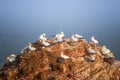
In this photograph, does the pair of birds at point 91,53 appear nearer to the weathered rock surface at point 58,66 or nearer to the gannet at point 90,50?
the gannet at point 90,50

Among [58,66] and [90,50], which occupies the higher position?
[90,50]

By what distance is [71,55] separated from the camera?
23156 mm

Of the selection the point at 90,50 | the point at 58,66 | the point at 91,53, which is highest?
the point at 90,50

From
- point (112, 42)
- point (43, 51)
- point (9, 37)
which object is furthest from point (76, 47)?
point (9, 37)

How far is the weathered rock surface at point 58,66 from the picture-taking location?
70.4 ft

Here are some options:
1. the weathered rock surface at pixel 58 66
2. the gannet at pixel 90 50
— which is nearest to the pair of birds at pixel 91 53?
the gannet at pixel 90 50

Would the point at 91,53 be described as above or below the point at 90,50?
below

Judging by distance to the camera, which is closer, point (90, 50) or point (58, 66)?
point (58, 66)

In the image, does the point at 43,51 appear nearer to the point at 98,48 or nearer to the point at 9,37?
the point at 98,48

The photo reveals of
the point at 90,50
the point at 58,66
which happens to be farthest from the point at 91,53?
the point at 58,66

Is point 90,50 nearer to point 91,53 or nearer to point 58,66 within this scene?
point 91,53

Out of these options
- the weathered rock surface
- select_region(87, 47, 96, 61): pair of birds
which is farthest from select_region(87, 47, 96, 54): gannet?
the weathered rock surface

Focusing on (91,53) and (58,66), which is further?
(91,53)

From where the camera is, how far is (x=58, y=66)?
21797 mm
